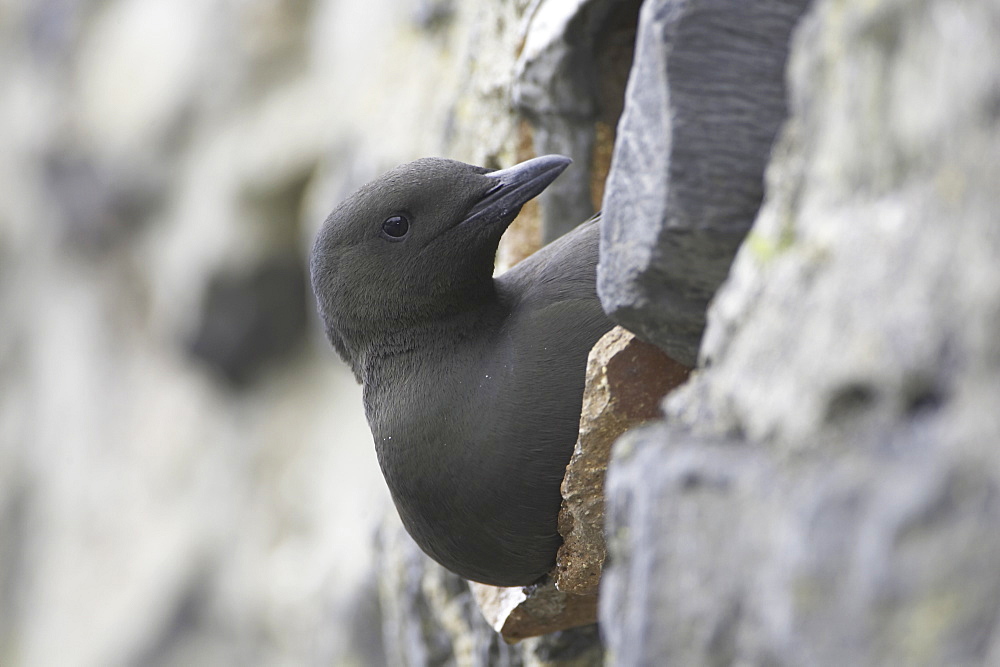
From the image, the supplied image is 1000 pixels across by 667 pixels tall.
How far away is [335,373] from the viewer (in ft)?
19.8

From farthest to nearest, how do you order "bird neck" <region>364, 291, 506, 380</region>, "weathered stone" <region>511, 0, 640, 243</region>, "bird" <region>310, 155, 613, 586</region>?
1. "weathered stone" <region>511, 0, 640, 243</region>
2. "bird neck" <region>364, 291, 506, 380</region>
3. "bird" <region>310, 155, 613, 586</region>

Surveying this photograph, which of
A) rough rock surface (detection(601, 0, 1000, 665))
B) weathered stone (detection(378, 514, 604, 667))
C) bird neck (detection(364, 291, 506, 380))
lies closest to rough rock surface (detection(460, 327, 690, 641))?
weathered stone (detection(378, 514, 604, 667))

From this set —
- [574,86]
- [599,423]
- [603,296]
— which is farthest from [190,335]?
[603,296]

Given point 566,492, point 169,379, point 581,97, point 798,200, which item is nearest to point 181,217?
point 169,379

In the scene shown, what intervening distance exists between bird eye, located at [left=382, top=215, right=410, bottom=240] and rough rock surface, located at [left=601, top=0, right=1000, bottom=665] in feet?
3.44

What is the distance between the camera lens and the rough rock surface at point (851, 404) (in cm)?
106

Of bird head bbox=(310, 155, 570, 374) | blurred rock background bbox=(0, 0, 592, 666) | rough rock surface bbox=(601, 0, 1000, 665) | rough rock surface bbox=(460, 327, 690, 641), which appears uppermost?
rough rock surface bbox=(601, 0, 1000, 665)

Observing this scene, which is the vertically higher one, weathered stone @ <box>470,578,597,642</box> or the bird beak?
the bird beak

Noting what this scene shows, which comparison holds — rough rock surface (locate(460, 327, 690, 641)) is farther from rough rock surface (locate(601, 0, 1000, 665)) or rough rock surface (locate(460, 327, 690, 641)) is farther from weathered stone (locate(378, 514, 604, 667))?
rough rock surface (locate(601, 0, 1000, 665))

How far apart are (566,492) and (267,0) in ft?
15.3

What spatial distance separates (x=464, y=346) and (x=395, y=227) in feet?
1.04

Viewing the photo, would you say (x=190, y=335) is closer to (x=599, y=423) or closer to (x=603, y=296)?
(x=599, y=423)

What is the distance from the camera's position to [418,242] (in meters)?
2.38

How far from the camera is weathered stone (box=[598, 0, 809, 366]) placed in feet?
5.10
